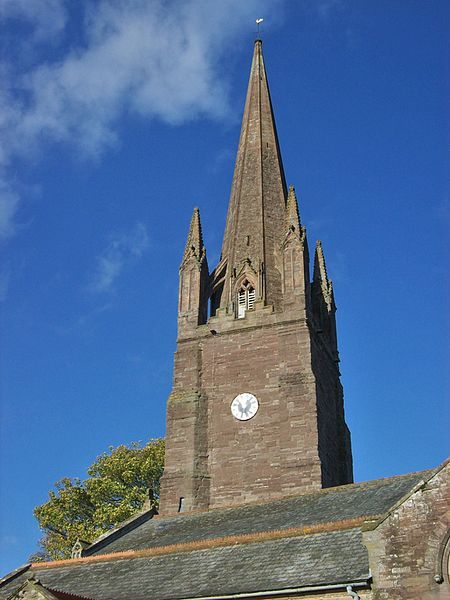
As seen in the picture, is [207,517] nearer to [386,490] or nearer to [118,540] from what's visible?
[118,540]

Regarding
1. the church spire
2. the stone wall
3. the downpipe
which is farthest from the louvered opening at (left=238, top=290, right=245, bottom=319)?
the downpipe

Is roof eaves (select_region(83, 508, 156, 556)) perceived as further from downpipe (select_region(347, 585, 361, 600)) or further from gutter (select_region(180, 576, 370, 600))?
downpipe (select_region(347, 585, 361, 600))

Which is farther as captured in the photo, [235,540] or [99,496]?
[99,496]

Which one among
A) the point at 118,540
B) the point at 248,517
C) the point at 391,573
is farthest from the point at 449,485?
the point at 118,540

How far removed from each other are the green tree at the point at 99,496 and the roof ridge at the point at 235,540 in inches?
Answer: 601

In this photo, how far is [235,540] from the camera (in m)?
22.0

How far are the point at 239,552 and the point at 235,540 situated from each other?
75cm

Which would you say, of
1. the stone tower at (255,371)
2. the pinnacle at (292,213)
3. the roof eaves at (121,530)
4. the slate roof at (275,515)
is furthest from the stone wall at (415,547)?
the pinnacle at (292,213)

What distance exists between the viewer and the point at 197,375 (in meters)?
33.5

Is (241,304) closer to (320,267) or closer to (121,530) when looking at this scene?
(320,267)

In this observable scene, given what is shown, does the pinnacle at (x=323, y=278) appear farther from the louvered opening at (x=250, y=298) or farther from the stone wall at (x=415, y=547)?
the stone wall at (x=415, y=547)

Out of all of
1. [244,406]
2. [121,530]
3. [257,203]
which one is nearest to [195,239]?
[257,203]

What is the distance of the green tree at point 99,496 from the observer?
4047 cm

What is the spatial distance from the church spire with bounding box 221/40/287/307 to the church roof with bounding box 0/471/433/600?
11.5 meters
